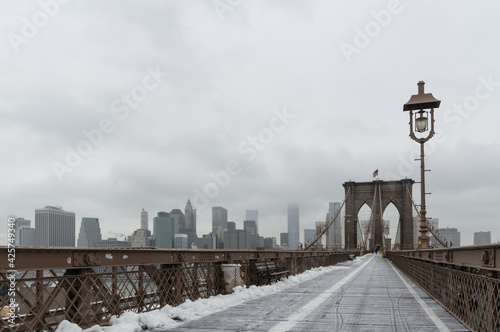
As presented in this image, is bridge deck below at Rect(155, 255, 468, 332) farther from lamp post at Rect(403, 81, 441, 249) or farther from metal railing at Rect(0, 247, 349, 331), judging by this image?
lamp post at Rect(403, 81, 441, 249)

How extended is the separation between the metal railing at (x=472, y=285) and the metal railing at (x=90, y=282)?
20.6 feet

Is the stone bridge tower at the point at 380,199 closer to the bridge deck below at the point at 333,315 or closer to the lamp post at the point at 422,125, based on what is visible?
the lamp post at the point at 422,125

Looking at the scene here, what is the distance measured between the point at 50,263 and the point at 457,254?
8.13 meters

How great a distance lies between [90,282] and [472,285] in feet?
23.0

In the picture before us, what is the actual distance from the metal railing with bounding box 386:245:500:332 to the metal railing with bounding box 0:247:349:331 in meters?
6.29

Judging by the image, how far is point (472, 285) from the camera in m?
8.30

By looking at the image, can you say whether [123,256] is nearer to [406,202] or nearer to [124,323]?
[124,323]

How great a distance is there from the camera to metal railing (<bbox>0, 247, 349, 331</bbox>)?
6.58 meters

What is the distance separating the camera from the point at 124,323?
328 inches

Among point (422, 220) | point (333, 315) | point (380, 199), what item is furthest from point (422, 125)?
point (380, 199)

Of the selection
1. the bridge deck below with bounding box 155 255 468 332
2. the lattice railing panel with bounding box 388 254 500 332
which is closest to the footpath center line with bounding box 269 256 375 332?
the bridge deck below with bounding box 155 255 468 332

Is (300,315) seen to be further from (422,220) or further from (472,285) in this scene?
(422,220)

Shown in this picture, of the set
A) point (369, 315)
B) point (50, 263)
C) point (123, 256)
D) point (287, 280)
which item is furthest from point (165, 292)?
point (287, 280)

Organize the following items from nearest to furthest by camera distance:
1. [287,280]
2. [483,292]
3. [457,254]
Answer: [483,292]
[457,254]
[287,280]
